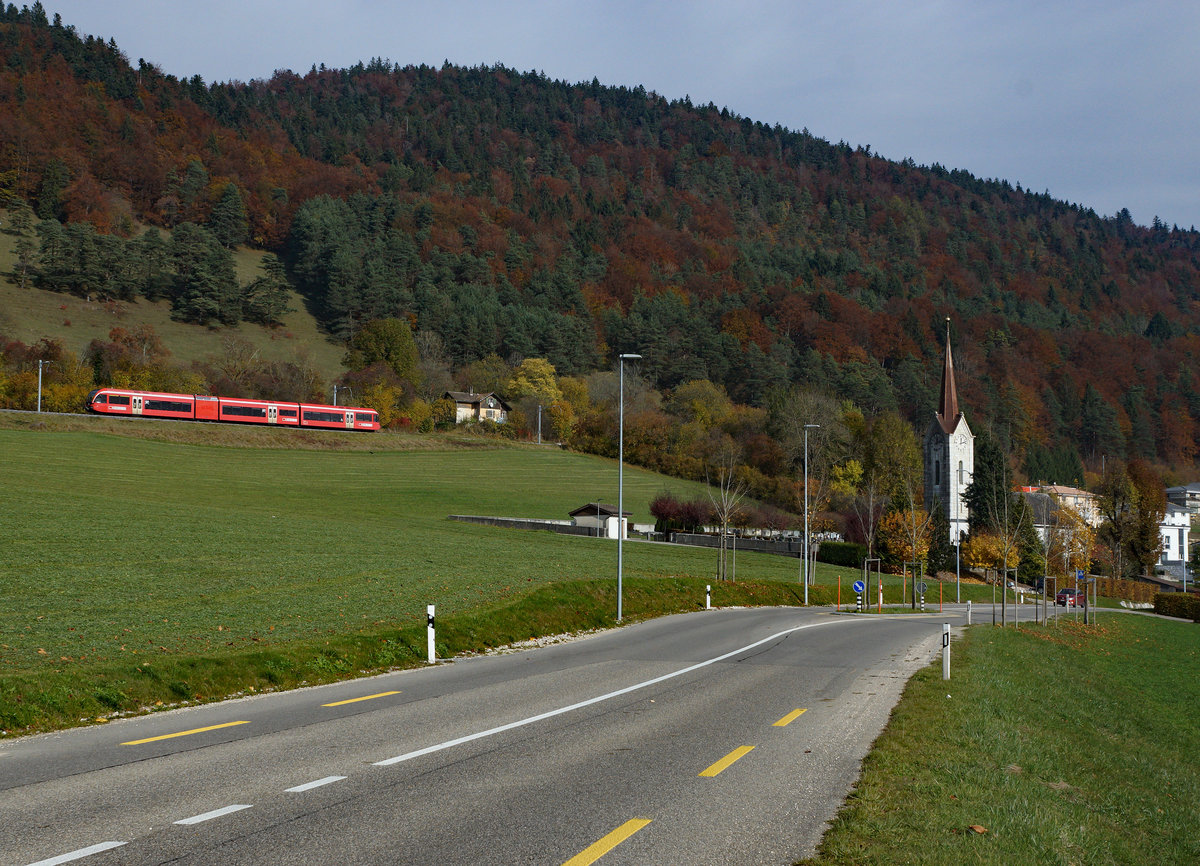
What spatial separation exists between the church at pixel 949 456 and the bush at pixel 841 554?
136 feet

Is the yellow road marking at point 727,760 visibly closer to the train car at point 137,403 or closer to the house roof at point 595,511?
the house roof at point 595,511

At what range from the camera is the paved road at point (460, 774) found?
7191 mm

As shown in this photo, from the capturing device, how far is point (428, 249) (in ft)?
557

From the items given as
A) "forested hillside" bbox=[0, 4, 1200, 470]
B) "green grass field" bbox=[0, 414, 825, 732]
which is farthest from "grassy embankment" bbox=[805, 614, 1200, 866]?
"forested hillside" bbox=[0, 4, 1200, 470]

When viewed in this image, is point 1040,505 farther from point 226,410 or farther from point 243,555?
point 243,555

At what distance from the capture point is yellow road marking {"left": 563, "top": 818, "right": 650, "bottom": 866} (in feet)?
22.8

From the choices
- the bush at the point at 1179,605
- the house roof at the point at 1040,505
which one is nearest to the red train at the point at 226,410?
the house roof at the point at 1040,505

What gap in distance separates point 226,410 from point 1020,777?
9448 cm

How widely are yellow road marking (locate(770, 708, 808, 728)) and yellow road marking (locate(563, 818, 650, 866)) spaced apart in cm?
507

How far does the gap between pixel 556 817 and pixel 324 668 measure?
33.0 feet

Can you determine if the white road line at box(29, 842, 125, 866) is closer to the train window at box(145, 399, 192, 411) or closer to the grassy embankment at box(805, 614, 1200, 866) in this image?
the grassy embankment at box(805, 614, 1200, 866)

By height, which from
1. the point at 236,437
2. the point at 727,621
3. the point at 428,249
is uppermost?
the point at 428,249

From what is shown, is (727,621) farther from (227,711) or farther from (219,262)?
(219,262)

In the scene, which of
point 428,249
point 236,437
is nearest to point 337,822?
point 236,437
